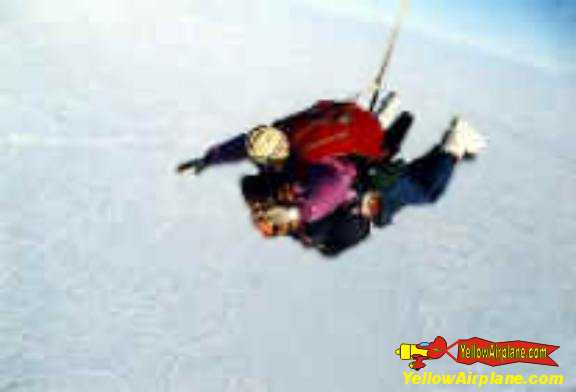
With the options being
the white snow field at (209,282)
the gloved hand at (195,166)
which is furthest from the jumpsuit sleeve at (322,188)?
the white snow field at (209,282)

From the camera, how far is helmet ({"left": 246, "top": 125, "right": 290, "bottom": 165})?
233 centimetres

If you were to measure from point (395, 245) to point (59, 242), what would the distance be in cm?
4616

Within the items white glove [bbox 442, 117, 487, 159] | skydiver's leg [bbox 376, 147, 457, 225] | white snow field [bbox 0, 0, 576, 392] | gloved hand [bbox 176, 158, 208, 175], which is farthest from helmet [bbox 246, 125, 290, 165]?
white snow field [bbox 0, 0, 576, 392]

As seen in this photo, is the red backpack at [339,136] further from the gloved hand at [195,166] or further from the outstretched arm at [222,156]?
the gloved hand at [195,166]

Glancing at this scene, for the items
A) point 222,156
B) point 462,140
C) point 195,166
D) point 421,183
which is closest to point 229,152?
point 222,156

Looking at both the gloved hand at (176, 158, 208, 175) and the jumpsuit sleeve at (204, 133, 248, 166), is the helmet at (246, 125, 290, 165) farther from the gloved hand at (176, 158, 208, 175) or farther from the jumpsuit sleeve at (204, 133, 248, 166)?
the gloved hand at (176, 158, 208, 175)

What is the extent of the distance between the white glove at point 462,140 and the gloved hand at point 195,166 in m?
1.16

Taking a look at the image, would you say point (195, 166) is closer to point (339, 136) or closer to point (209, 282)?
point (339, 136)

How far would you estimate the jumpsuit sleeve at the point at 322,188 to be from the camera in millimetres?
2400

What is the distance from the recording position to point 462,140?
2717mm

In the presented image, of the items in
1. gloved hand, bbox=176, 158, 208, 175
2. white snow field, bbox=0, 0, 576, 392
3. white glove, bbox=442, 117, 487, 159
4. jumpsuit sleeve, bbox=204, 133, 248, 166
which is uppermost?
white glove, bbox=442, 117, 487, 159

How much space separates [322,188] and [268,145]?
11.7 inches

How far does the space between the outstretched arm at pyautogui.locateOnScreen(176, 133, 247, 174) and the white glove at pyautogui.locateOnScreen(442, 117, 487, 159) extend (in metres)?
1.00

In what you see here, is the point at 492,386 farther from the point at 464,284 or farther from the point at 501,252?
the point at 501,252
